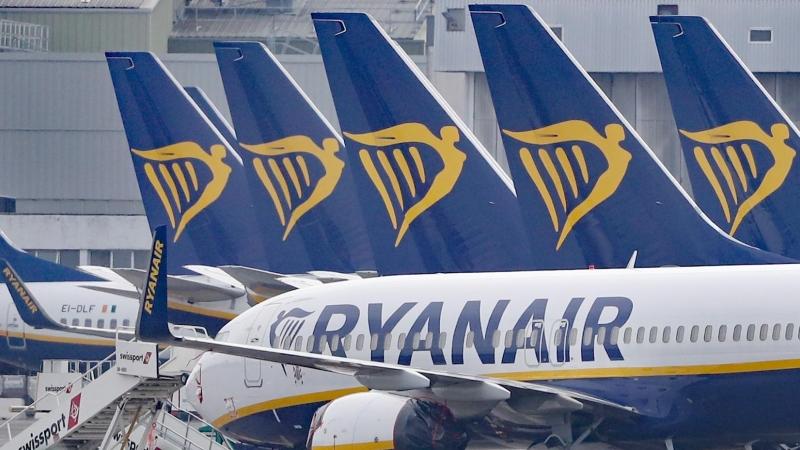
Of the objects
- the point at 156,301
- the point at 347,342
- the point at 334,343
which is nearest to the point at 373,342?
the point at 347,342

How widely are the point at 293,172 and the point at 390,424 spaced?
46.5 feet

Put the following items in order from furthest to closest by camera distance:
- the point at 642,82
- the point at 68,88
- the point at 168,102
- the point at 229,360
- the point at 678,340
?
the point at 68,88 → the point at 642,82 → the point at 168,102 → the point at 229,360 → the point at 678,340

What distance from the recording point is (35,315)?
71.6ft

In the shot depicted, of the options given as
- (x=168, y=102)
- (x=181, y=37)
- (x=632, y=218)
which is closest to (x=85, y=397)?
(x=632, y=218)

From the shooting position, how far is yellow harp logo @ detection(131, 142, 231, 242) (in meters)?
36.1

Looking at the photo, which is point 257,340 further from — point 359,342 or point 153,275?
point 153,275

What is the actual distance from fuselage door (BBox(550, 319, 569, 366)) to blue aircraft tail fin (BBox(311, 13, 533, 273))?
6.06 meters

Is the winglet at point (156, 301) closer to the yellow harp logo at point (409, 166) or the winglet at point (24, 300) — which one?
the winglet at point (24, 300)

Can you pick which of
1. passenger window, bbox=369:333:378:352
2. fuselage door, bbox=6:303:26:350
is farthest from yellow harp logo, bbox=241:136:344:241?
fuselage door, bbox=6:303:26:350

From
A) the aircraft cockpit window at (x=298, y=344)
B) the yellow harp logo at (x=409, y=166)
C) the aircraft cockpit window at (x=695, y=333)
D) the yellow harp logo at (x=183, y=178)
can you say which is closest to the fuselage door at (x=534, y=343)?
the aircraft cockpit window at (x=695, y=333)

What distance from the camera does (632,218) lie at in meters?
23.0

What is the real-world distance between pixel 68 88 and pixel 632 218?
4400 centimetres

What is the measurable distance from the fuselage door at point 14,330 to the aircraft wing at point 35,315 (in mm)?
20283

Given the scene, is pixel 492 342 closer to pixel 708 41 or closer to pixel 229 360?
pixel 229 360
